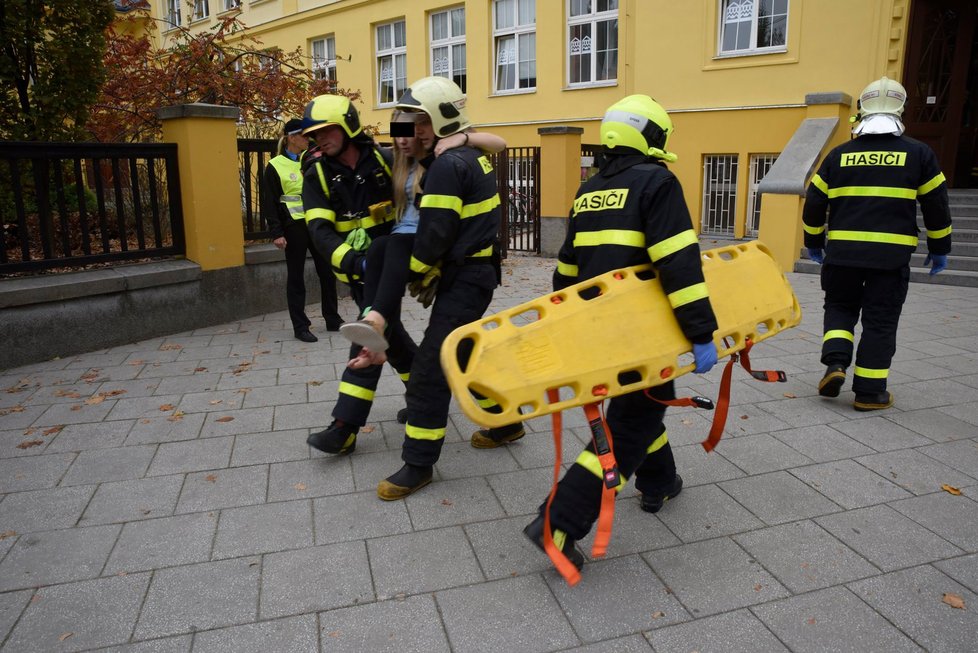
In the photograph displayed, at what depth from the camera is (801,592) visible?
2.81 meters

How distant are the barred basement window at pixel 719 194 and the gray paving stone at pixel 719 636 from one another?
11.0m

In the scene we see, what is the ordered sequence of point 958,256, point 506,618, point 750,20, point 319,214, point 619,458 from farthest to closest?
point 750,20 → point 958,256 → point 319,214 → point 619,458 → point 506,618

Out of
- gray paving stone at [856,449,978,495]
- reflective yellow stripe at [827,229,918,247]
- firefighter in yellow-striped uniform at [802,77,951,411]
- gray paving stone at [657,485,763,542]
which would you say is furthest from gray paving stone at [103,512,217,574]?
reflective yellow stripe at [827,229,918,247]

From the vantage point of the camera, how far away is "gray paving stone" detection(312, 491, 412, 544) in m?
3.28

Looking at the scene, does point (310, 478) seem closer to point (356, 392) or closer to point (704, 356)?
point (356, 392)

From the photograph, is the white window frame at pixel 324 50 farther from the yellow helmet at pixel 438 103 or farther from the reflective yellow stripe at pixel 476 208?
the reflective yellow stripe at pixel 476 208

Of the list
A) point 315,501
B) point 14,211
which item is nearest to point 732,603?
point 315,501

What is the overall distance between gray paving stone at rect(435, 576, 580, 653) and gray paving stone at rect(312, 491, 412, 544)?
590 mm

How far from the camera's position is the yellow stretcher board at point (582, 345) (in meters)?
2.47

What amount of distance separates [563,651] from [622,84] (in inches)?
549

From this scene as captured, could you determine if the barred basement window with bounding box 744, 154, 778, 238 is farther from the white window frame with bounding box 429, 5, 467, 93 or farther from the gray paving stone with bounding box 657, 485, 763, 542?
the gray paving stone with bounding box 657, 485, 763, 542

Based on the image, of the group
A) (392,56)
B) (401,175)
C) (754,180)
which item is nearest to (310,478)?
(401,175)

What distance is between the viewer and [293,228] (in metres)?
6.57

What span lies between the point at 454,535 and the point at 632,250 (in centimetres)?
146
